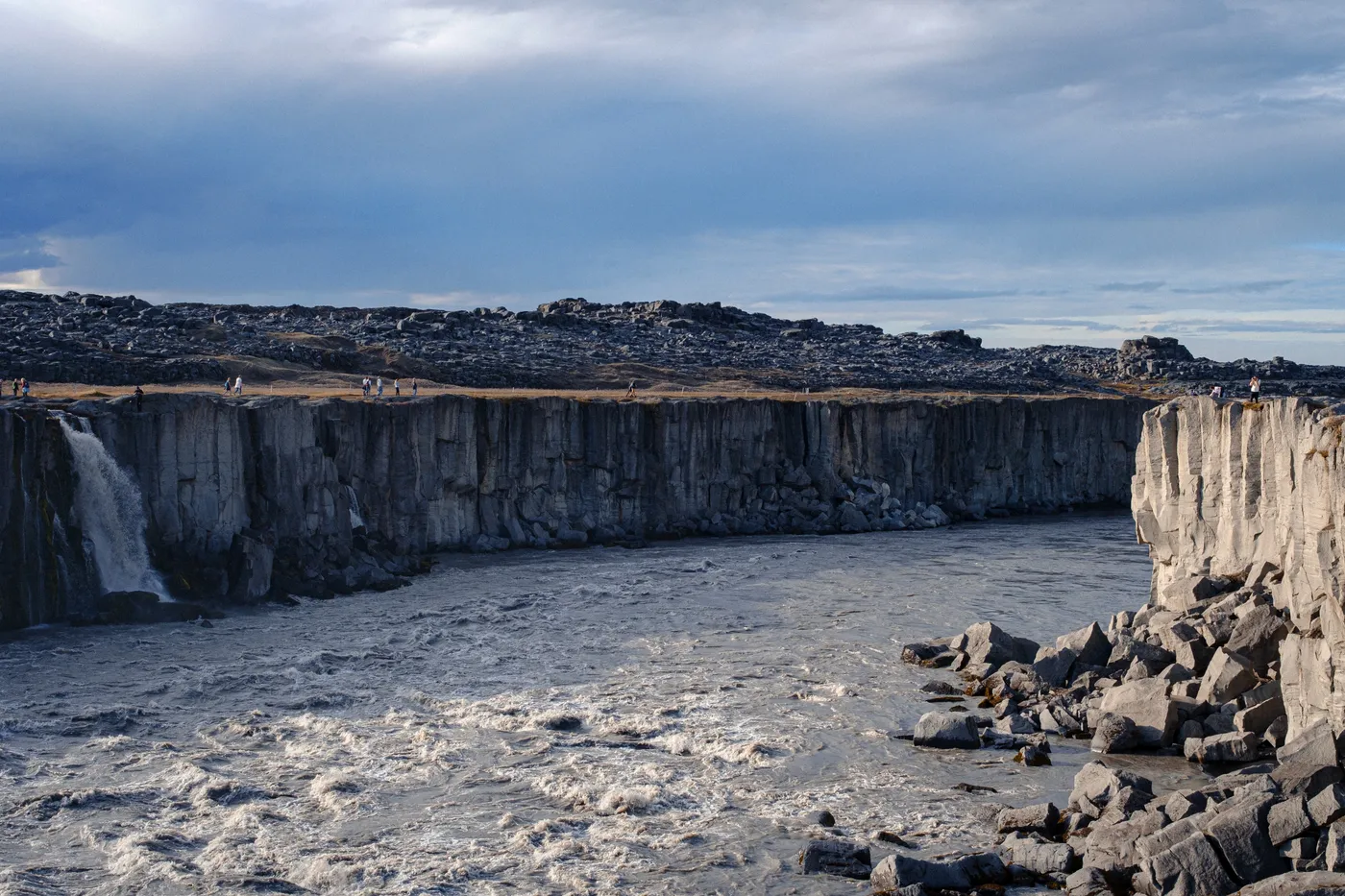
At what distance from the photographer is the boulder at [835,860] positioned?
1781cm

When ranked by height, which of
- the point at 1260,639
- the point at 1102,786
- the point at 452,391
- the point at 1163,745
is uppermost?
the point at 452,391

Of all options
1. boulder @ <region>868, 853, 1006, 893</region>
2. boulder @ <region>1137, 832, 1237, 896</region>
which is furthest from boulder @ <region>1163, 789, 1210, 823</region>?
boulder @ <region>868, 853, 1006, 893</region>

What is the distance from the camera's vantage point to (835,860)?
1798 centimetres

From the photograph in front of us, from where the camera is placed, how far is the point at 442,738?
79.9 ft

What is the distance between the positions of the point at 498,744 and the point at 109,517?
63.4ft

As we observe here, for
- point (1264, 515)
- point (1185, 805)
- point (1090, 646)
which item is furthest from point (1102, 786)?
point (1264, 515)

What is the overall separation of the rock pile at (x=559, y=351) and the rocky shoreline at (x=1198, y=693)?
5107 cm

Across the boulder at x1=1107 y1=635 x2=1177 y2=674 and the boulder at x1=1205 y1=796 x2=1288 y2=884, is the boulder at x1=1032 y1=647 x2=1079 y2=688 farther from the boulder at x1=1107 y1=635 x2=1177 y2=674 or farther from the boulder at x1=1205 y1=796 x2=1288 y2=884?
the boulder at x1=1205 y1=796 x2=1288 y2=884

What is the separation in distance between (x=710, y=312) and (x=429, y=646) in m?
93.5

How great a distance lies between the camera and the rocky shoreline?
16.7m

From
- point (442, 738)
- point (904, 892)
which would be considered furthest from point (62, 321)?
point (904, 892)

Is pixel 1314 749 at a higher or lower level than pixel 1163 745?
higher

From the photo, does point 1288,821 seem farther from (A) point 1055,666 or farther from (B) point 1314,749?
(A) point 1055,666

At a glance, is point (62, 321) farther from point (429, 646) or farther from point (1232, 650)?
point (1232, 650)
